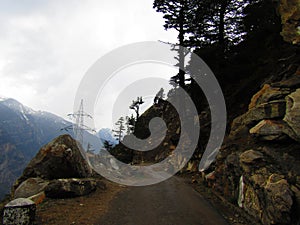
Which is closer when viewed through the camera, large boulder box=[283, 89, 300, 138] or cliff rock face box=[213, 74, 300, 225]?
cliff rock face box=[213, 74, 300, 225]

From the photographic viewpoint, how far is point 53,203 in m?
8.08

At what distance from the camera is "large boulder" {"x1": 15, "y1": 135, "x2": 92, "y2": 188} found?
966 centimetres

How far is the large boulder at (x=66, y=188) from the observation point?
28.1 ft

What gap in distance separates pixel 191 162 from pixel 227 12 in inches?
578

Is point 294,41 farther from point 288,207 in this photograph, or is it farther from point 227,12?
point 227,12

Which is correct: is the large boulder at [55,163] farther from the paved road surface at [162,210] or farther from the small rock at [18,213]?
the small rock at [18,213]

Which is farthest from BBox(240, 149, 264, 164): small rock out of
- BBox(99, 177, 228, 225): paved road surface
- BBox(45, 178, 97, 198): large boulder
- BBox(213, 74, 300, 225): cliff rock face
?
BBox(45, 178, 97, 198): large boulder

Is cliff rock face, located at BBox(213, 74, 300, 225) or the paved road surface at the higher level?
cliff rock face, located at BBox(213, 74, 300, 225)

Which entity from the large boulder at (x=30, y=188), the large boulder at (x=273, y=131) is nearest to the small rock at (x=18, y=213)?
the large boulder at (x=30, y=188)

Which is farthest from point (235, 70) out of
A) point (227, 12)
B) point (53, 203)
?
point (53, 203)

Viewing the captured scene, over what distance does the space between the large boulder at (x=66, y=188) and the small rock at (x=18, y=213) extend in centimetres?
279

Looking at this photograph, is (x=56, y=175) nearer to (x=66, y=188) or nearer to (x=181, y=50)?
(x=66, y=188)

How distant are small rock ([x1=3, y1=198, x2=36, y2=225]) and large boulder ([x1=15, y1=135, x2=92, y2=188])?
3908 millimetres

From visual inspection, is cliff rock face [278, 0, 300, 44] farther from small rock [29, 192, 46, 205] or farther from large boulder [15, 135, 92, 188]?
small rock [29, 192, 46, 205]
